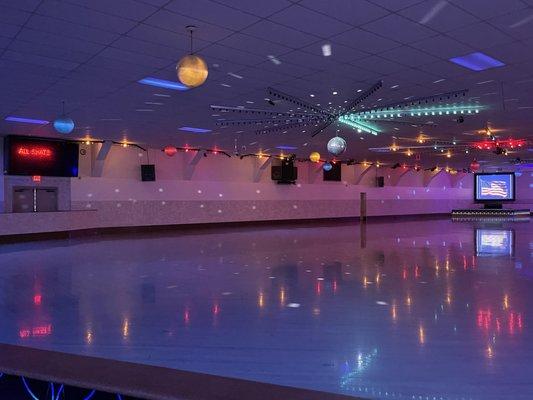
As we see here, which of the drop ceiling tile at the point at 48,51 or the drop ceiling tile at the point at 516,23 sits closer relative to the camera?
the drop ceiling tile at the point at 516,23

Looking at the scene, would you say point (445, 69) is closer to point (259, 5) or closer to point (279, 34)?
point (279, 34)

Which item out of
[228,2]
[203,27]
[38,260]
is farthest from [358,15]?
[38,260]

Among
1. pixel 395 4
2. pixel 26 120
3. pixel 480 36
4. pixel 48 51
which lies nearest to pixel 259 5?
pixel 395 4

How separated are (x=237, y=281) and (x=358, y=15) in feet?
11.7

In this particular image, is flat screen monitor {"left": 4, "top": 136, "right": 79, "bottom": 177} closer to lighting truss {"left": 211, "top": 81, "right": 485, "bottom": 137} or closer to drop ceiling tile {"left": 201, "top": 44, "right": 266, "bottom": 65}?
lighting truss {"left": 211, "top": 81, "right": 485, "bottom": 137}

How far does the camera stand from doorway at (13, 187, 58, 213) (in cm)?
1296

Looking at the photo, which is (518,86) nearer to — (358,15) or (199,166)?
(358,15)

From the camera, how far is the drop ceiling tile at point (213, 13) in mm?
4125

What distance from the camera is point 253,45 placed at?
5234 millimetres

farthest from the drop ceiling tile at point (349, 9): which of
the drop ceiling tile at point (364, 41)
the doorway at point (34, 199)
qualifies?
the doorway at point (34, 199)

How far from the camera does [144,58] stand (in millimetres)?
5664

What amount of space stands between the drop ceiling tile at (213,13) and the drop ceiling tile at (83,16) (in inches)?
25.7

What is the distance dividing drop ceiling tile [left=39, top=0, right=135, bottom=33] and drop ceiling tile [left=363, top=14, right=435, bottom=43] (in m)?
2.53

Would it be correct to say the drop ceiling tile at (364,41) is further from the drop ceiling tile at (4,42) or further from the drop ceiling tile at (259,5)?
the drop ceiling tile at (4,42)
